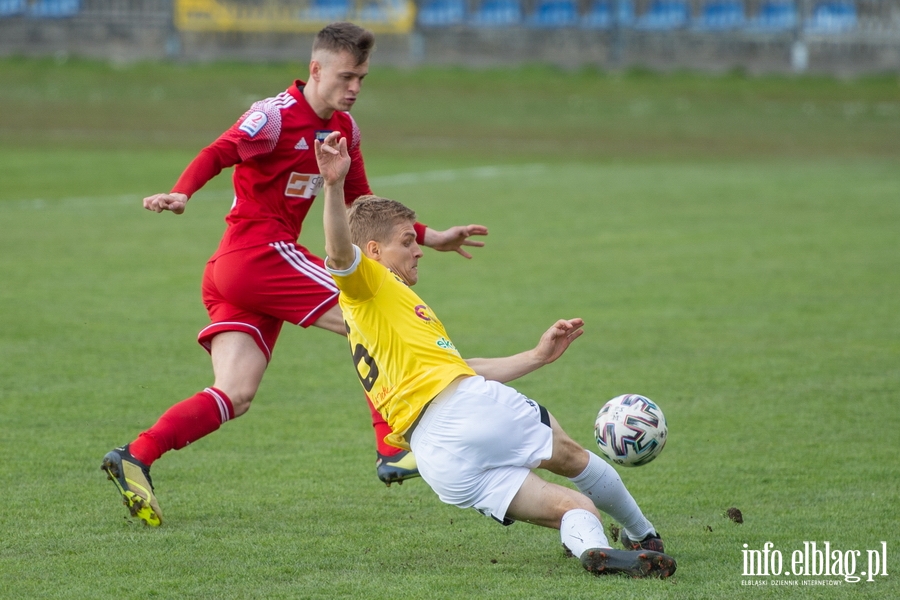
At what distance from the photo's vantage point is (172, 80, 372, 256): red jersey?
562 cm

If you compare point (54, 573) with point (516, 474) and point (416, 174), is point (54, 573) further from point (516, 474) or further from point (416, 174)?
point (416, 174)

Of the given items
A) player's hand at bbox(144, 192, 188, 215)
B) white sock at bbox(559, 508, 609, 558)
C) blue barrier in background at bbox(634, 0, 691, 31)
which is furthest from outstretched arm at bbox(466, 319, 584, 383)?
blue barrier in background at bbox(634, 0, 691, 31)

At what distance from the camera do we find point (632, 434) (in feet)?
16.3

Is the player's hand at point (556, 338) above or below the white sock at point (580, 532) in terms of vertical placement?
above

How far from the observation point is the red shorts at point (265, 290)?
565 centimetres

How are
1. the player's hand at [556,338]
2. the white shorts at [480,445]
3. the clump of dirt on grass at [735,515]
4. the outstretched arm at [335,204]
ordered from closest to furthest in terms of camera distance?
the outstretched arm at [335,204] < the white shorts at [480,445] < the player's hand at [556,338] < the clump of dirt on grass at [735,515]

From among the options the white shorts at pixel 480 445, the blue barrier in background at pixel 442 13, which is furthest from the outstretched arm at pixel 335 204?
the blue barrier in background at pixel 442 13

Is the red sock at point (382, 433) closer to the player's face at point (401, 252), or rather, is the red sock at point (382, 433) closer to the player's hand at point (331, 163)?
the player's face at point (401, 252)

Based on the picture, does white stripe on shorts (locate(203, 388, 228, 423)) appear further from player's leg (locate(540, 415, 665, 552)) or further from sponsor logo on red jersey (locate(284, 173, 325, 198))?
player's leg (locate(540, 415, 665, 552))

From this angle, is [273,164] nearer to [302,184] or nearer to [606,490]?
[302,184]

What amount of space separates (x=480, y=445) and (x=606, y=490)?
1.96 ft

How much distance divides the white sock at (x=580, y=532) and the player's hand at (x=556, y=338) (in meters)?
0.63

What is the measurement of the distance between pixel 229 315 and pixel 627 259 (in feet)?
26.1

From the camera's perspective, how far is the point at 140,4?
33.6 meters
